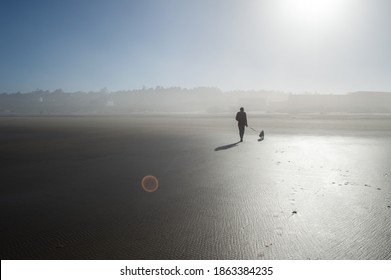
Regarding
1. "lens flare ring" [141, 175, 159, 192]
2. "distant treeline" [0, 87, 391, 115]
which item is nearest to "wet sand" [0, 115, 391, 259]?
"lens flare ring" [141, 175, 159, 192]

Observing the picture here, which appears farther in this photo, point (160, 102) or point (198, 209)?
point (160, 102)

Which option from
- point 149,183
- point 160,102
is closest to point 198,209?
point 149,183

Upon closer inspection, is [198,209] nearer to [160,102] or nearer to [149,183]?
[149,183]

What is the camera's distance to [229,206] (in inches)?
198

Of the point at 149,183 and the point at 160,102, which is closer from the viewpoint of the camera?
the point at 149,183

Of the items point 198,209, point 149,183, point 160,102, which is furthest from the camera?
point 160,102

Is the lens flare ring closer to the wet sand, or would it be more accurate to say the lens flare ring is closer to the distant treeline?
the wet sand

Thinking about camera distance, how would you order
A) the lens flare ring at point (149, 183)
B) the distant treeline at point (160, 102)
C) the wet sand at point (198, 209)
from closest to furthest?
the wet sand at point (198, 209) < the lens flare ring at point (149, 183) < the distant treeline at point (160, 102)

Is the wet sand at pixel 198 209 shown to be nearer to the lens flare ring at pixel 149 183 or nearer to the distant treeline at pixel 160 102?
the lens flare ring at pixel 149 183

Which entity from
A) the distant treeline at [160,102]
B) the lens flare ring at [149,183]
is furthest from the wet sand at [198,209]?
the distant treeline at [160,102]

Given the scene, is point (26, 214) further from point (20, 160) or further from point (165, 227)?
point (20, 160)

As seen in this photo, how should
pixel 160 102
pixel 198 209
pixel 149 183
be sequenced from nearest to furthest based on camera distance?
pixel 198 209 → pixel 149 183 → pixel 160 102

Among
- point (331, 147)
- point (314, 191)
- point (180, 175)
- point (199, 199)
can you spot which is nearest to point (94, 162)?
point (180, 175)

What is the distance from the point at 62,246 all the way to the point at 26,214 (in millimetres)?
1678
